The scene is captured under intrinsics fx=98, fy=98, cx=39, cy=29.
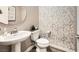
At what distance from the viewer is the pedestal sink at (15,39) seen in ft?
4.55

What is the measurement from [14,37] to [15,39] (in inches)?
3.0

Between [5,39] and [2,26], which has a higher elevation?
[2,26]

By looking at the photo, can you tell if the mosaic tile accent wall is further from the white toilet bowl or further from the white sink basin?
the white sink basin

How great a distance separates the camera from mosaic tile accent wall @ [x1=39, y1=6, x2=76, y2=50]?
1486mm

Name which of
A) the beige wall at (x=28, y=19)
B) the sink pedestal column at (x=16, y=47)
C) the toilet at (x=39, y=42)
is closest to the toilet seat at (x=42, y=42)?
the toilet at (x=39, y=42)

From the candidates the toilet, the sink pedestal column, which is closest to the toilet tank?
the toilet

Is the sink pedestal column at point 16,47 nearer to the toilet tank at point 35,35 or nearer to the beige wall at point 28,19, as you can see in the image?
the beige wall at point 28,19

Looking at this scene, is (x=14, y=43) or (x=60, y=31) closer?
(x=14, y=43)

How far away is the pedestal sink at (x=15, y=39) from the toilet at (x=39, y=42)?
0.30 feet
